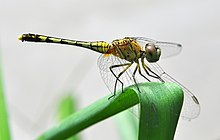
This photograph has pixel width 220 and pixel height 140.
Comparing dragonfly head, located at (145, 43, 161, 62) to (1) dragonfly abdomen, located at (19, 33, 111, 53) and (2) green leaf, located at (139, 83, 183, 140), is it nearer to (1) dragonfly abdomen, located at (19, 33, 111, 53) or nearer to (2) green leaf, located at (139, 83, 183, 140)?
(1) dragonfly abdomen, located at (19, 33, 111, 53)

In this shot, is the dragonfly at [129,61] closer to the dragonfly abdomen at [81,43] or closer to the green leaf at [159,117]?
the dragonfly abdomen at [81,43]

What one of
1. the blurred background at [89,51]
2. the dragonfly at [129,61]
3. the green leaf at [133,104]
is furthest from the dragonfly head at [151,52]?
the blurred background at [89,51]

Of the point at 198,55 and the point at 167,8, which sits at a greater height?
the point at 167,8

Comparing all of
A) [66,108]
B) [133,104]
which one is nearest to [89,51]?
[66,108]

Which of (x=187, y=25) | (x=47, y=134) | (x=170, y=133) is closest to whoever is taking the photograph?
(x=170, y=133)

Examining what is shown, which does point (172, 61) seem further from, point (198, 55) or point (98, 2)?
point (98, 2)

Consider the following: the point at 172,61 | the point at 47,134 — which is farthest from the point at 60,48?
the point at 47,134
